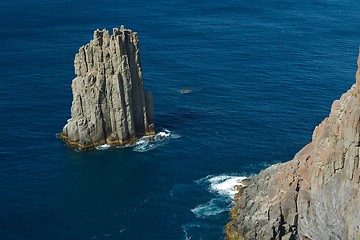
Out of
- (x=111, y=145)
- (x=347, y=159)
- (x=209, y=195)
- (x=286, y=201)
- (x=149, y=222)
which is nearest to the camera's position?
(x=347, y=159)

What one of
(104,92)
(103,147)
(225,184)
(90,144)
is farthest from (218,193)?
(104,92)

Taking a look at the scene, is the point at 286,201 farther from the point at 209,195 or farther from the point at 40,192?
the point at 40,192

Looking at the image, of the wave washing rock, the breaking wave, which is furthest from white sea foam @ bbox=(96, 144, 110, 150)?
the wave washing rock

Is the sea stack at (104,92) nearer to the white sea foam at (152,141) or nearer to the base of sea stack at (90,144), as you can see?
the base of sea stack at (90,144)

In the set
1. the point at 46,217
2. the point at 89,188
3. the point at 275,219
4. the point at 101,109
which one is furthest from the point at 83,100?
the point at 275,219

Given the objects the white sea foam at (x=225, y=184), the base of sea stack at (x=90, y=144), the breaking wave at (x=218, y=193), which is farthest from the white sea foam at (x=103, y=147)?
the white sea foam at (x=225, y=184)

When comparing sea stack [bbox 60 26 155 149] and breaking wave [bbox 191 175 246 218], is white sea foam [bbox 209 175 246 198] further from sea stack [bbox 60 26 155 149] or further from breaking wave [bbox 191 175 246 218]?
sea stack [bbox 60 26 155 149]
